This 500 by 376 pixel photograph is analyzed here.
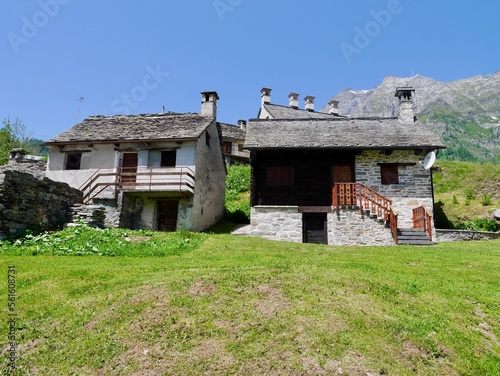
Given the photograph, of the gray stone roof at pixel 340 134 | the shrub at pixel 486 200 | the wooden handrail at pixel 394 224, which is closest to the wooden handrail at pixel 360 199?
the wooden handrail at pixel 394 224

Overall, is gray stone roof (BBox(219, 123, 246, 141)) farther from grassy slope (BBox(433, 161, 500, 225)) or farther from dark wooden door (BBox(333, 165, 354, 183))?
dark wooden door (BBox(333, 165, 354, 183))

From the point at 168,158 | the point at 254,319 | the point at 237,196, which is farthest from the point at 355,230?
the point at 237,196

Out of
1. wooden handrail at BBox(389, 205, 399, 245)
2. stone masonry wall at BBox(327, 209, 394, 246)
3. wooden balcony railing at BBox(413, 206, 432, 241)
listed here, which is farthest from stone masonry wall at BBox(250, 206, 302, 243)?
wooden balcony railing at BBox(413, 206, 432, 241)

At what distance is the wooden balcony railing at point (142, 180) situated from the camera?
61.7 feet

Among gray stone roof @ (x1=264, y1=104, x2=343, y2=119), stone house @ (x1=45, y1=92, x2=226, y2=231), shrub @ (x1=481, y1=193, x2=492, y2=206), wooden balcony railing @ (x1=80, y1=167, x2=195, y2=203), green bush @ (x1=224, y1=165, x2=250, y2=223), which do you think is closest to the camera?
wooden balcony railing @ (x1=80, y1=167, x2=195, y2=203)

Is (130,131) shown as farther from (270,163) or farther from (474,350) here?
(474,350)

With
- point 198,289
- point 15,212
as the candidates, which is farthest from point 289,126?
point 198,289

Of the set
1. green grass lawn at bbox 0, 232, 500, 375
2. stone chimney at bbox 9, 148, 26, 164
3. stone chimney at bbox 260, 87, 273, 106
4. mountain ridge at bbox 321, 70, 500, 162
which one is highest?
mountain ridge at bbox 321, 70, 500, 162

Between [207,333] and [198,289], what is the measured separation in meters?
1.63

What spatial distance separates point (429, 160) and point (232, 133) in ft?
94.6

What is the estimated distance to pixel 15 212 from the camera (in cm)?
1346

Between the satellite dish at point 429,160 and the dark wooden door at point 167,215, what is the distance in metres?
14.0

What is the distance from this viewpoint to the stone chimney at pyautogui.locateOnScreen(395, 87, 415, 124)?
22.4 metres

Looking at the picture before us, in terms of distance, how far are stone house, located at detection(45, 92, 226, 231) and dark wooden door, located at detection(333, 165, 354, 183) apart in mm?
7783
